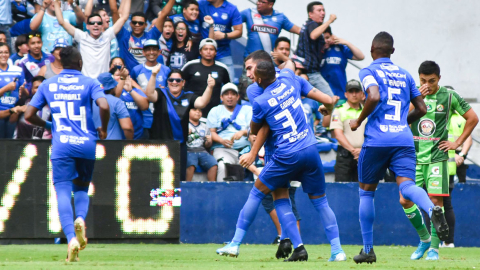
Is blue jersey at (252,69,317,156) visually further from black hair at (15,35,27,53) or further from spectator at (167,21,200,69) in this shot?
black hair at (15,35,27,53)

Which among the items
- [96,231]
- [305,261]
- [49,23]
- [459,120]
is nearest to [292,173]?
[305,261]

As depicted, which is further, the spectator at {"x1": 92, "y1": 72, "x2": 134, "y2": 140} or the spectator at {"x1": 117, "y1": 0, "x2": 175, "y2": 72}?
the spectator at {"x1": 117, "y1": 0, "x2": 175, "y2": 72}

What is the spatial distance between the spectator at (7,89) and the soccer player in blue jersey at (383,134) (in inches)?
251

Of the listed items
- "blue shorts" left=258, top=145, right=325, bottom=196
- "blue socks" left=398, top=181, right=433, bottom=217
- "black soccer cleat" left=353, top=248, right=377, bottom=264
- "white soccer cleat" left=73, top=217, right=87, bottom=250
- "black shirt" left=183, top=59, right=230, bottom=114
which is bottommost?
"black soccer cleat" left=353, top=248, right=377, bottom=264

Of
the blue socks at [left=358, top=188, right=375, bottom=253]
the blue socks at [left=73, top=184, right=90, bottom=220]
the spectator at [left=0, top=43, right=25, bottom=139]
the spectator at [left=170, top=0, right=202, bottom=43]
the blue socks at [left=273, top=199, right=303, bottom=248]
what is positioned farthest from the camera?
the spectator at [left=170, top=0, right=202, bottom=43]

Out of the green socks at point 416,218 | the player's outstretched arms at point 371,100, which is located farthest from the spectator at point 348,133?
the player's outstretched arms at point 371,100

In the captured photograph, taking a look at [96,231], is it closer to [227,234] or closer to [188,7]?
→ [227,234]

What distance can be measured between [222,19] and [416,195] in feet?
26.3

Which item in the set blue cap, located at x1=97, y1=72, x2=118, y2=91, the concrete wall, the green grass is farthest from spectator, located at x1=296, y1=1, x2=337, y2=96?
blue cap, located at x1=97, y1=72, x2=118, y2=91

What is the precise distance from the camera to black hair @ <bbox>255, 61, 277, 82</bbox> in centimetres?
720

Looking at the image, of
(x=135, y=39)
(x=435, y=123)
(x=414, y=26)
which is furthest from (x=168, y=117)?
(x=414, y=26)

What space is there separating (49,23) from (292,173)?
25.6 ft

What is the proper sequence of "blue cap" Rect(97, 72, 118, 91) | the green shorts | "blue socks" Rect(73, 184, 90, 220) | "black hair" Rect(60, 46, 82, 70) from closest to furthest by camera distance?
1. "black hair" Rect(60, 46, 82, 70)
2. "blue socks" Rect(73, 184, 90, 220)
3. the green shorts
4. "blue cap" Rect(97, 72, 118, 91)

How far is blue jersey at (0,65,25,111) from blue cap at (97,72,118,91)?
5.57 feet
